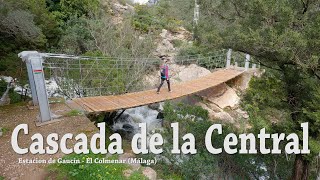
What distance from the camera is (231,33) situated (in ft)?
10.4

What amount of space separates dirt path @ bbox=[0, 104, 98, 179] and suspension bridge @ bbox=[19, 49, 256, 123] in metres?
0.25

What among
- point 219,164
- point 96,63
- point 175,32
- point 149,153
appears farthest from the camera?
point 175,32

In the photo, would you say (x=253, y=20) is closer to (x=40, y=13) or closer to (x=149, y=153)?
(x=149, y=153)

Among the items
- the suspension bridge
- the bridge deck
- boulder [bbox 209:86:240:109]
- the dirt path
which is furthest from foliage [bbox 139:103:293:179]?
boulder [bbox 209:86:240:109]

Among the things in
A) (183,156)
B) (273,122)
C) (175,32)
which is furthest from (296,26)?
(175,32)

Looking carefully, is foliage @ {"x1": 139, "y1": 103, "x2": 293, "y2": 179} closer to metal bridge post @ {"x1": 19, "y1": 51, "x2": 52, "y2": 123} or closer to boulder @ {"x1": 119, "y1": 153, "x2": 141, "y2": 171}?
boulder @ {"x1": 119, "y1": 153, "x2": 141, "y2": 171}

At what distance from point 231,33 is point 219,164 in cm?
213

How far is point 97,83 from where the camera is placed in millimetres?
6039

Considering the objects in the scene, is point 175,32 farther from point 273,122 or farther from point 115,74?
point 273,122

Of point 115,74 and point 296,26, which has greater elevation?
point 296,26

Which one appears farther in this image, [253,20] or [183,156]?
[183,156]

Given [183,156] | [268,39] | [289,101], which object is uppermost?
[268,39]

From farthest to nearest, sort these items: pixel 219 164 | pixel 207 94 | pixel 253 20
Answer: pixel 207 94 < pixel 219 164 < pixel 253 20

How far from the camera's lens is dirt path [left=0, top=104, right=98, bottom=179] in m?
2.89
